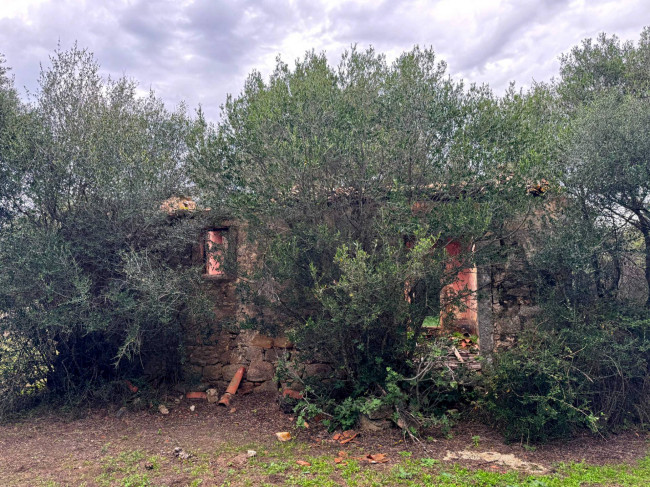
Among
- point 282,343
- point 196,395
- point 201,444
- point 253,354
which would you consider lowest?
point 201,444

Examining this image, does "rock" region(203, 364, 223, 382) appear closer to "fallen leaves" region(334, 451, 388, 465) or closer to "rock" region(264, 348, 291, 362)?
"rock" region(264, 348, 291, 362)

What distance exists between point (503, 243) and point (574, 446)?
99.7 inches

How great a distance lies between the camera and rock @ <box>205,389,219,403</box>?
291 inches

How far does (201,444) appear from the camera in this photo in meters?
5.62

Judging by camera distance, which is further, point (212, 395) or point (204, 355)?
point (204, 355)

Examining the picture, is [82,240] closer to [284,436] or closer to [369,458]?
[284,436]

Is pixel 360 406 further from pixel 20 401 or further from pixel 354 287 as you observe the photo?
pixel 20 401

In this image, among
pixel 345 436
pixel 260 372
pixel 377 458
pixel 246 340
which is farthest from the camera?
pixel 246 340

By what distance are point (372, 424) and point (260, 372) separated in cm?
248

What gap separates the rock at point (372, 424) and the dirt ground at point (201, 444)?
65 mm

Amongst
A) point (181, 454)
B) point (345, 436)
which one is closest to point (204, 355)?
point (181, 454)

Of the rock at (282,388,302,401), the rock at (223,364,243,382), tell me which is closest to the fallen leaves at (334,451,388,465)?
the rock at (282,388,302,401)

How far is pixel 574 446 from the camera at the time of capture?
209 inches

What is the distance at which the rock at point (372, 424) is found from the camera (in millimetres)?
5664
